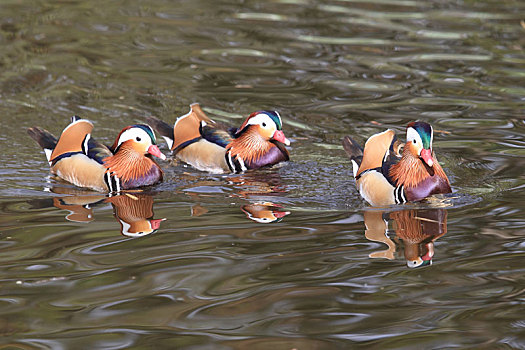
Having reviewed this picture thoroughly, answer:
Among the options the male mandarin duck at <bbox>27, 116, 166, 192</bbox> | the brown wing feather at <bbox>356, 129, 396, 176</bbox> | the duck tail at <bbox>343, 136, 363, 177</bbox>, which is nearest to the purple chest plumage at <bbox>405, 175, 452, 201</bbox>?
the brown wing feather at <bbox>356, 129, 396, 176</bbox>

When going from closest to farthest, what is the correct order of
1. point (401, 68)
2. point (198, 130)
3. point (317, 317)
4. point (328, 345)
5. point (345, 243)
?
point (328, 345) < point (317, 317) < point (345, 243) < point (198, 130) < point (401, 68)

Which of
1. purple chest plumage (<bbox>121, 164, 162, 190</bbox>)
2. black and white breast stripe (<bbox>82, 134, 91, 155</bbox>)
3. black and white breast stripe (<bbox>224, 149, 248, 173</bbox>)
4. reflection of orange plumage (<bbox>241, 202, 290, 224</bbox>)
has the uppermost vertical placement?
black and white breast stripe (<bbox>82, 134, 91, 155</bbox>)

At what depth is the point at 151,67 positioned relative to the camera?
11273mm

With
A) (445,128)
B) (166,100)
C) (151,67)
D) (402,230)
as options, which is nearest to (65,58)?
(151,67)

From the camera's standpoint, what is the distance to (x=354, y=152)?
25.0 ft

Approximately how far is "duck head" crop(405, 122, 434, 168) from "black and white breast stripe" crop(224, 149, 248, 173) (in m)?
1.90

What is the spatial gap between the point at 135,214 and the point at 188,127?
6.78ft

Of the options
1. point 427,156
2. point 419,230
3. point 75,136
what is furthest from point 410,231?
point 75,136

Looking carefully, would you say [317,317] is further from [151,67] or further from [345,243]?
[151,67]

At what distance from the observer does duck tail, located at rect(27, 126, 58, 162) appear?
8.03 m

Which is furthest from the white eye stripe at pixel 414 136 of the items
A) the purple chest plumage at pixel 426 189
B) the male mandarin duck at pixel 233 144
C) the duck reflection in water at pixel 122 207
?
the duck reflection in water at pixel 122 207

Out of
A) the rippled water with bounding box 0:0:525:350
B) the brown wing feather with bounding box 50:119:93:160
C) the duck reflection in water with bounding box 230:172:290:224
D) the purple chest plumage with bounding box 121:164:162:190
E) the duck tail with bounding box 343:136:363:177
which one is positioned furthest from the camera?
the brown wing feather with bounding box 50:119:93:160

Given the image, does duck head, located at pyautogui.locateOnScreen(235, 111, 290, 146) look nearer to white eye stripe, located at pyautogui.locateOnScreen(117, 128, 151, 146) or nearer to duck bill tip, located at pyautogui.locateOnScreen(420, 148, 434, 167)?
white eye stripe, located at pyautogui.locateOnScreen(117, 128, 151, 146)

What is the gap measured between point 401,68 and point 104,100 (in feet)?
12.8
